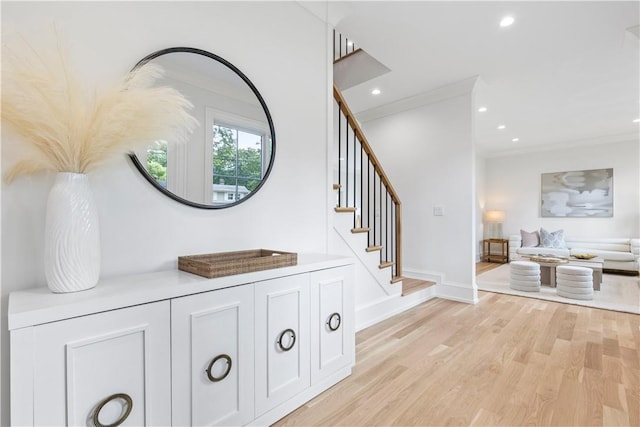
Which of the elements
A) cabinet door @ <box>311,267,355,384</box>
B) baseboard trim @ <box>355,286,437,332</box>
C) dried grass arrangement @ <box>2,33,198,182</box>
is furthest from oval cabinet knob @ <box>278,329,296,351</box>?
baseboard trim @ <box>355,286,437,332</box>

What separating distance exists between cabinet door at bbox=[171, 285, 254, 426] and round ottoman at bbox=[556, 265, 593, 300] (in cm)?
431

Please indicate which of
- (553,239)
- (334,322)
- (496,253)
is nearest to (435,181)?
(334,322)

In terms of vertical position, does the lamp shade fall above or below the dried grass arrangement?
below

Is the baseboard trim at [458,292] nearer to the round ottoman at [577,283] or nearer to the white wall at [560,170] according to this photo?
the round ottoman at [577,283]

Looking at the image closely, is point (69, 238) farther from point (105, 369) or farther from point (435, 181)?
point (435, 181)

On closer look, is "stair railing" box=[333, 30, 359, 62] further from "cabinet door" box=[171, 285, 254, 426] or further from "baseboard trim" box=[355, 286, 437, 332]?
"cabinet door" box=[171, 285, 254, 426]

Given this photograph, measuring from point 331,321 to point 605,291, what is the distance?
4688mm

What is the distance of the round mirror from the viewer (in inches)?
59.2

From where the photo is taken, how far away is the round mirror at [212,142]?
1504mm

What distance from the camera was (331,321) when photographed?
1.80 meters

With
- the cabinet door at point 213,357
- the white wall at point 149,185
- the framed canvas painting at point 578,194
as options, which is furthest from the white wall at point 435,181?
the framed canvas painting at point 578,194

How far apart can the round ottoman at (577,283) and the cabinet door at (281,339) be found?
3.94 metres

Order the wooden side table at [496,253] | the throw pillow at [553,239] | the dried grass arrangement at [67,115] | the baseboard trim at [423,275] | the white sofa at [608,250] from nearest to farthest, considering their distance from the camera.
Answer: the dried grass arrangement at [67,115] < the baseboard trim at [423,275] < the white sofa at [608,250] < the throw pillow at [553,239] < the wooden side table at [496,253]

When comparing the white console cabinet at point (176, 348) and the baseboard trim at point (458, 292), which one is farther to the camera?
the baseboard trim at point (458, 292)
